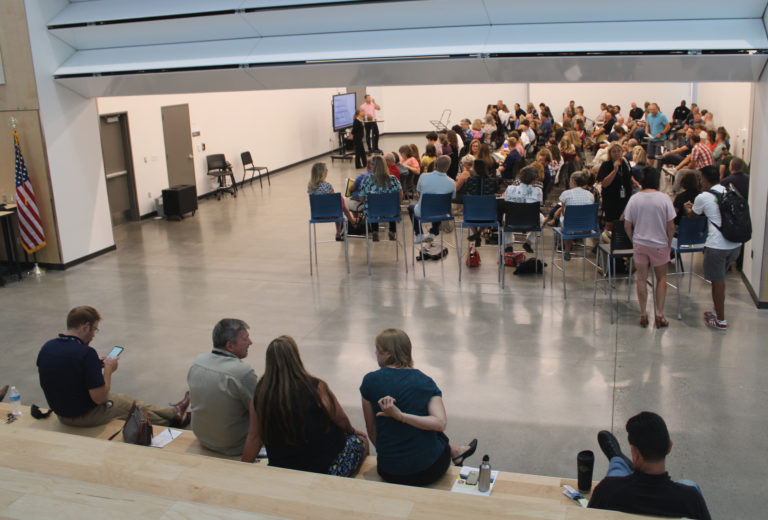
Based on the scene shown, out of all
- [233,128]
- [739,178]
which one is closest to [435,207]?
[739,178]

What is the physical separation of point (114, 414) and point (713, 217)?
17.5ft

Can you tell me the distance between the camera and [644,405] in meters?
5.00

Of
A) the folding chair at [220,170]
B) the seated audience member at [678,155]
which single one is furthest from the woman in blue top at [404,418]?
the folding chair at [220,170]

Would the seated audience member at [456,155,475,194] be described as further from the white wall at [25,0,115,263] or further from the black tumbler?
the black tumbler

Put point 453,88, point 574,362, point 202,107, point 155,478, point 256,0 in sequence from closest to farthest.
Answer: point 155,478 < point 574,362 < point 256,0 < point 202,107 < point 453,88

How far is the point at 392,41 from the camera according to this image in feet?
24.5

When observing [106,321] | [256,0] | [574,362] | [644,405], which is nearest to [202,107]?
[256,0]

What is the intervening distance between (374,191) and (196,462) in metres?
6.38

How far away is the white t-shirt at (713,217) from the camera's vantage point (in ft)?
20.6

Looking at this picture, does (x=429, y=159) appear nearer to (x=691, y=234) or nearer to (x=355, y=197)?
(x=355, y=197)

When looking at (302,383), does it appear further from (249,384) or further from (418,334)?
(418,334)

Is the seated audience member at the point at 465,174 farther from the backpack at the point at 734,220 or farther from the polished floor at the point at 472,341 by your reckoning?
the backpack at the point at 734,220

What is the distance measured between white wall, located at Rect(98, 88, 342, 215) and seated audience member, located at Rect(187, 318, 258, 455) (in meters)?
8.37

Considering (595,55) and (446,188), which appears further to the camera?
(446,188)
